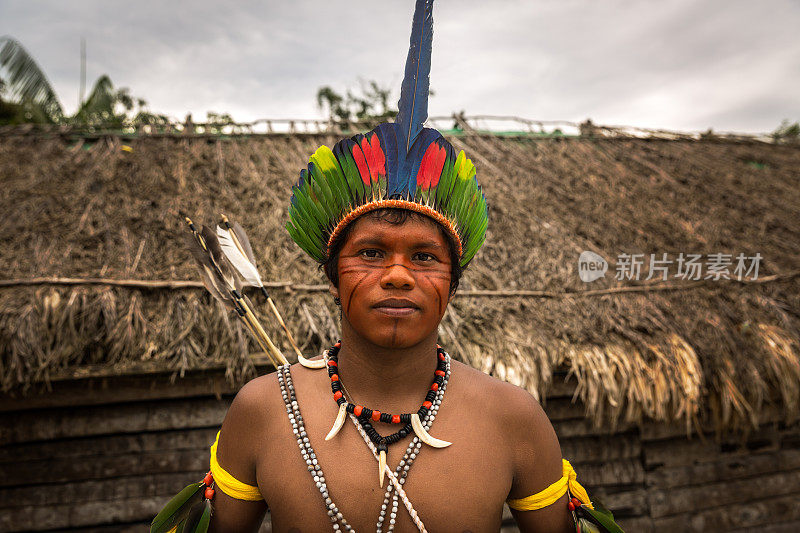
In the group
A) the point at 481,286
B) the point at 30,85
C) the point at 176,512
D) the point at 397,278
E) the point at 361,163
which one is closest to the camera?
the point at 397,278

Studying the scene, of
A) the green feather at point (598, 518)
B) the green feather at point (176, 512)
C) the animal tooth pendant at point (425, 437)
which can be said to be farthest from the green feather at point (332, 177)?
the green feather at point (598, 518)

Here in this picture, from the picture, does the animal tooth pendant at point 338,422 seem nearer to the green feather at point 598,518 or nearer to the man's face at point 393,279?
the man's face at point 393,279

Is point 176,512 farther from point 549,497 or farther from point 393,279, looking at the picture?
point 549,497

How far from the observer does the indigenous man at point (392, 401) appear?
1.13 metres

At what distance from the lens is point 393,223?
44.8 inches

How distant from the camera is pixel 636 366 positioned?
318cm

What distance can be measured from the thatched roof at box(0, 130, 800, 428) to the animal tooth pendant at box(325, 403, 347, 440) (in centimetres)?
185

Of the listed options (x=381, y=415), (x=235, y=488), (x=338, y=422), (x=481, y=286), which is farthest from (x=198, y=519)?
(x=481, y=286)

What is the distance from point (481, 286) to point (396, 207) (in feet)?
8.15

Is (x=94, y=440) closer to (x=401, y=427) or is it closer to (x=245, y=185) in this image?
(x=245, y=185)

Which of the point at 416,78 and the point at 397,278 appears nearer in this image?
the point at 397,278

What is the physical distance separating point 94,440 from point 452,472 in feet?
9.82

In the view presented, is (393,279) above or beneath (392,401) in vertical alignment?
above

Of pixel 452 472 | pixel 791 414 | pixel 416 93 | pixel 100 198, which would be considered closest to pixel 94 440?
pixel 100 198
